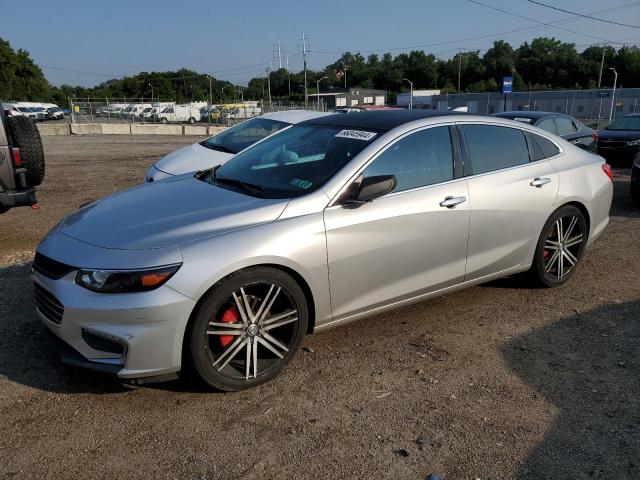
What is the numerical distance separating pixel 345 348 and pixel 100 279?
178 cm

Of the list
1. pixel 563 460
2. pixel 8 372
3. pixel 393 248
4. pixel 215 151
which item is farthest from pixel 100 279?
pixel 215 151

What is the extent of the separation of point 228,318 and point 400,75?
131m

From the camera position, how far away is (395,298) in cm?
395

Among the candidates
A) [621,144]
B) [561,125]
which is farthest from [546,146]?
[621,144]

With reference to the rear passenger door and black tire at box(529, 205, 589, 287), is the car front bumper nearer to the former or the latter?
the rear passenger door

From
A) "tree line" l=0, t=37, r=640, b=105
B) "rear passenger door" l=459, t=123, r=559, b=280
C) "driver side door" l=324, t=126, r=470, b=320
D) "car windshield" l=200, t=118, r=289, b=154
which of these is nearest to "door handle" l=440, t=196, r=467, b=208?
"driver side door" l=324, t=126, r=470, b=320

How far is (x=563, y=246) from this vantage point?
16.6 feet

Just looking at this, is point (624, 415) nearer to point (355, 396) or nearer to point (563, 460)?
point (563, 460)

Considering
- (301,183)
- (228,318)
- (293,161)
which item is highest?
(293,161)

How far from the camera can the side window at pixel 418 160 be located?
3.92 metres

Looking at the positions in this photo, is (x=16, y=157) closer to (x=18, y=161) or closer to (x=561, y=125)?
(x=18, y=161)

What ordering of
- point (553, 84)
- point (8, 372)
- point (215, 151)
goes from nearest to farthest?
point (8, 372), point (215, 151), point (553, 84)

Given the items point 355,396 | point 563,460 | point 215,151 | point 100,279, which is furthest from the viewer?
point 215,151

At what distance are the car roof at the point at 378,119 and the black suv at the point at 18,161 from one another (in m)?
3.94
